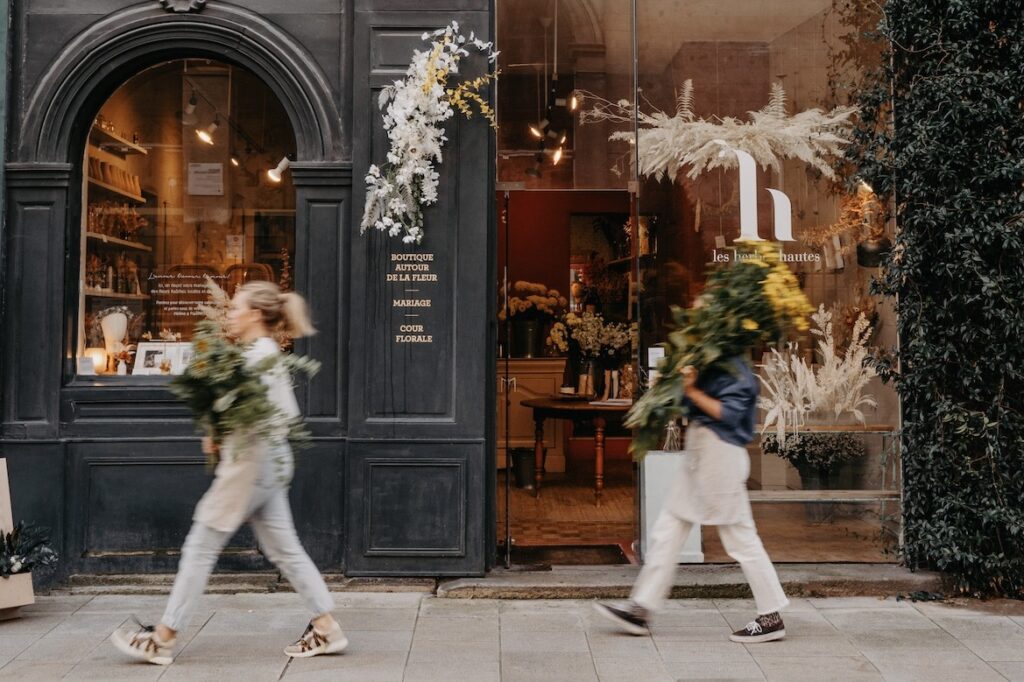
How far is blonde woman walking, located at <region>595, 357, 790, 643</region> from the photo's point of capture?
5.30 meters

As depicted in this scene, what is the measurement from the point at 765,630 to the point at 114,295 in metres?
5.34

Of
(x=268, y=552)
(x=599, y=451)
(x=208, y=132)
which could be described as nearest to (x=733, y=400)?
(x=268, y=552)

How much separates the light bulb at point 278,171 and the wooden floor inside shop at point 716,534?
3.36 meters

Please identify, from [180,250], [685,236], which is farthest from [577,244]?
[180,250]

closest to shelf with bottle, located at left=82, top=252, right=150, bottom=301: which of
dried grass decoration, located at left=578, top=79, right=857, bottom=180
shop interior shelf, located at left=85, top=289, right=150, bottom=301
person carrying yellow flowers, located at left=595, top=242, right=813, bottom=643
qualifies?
shop interior shelf, located at left=85, top=289, right=150, bottom=301

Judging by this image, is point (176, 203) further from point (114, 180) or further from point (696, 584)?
point (696, 584)

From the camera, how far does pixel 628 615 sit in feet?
18.3

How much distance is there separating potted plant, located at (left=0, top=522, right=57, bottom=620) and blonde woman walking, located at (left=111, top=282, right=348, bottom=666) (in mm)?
1208

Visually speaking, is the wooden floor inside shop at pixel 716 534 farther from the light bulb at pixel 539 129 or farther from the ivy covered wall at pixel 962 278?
the light bulb at pixel 539 129

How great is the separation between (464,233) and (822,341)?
2.89 m

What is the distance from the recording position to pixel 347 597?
6.54 meters

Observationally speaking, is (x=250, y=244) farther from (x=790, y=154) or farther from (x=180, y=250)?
(x=790, y=154)

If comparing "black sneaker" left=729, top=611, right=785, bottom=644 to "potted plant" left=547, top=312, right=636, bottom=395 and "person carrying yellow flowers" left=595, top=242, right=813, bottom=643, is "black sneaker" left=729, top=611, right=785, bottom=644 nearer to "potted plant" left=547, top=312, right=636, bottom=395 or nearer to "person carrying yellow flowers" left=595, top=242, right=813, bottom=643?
"person carrying yellow flowers" left=595, top=242, right=813, bottom=643

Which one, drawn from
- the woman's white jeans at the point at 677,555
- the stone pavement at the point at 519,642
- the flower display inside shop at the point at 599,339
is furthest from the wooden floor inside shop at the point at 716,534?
the flower display inside shop at the point at 599,339
